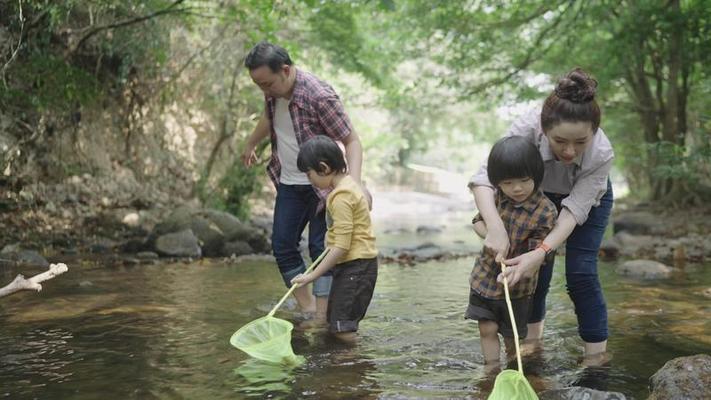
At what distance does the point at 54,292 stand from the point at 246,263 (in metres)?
2.56

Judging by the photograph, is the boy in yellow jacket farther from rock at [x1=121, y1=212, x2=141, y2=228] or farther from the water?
Answer: rock at [x1=121, y1=212, x2=141, y2=228]

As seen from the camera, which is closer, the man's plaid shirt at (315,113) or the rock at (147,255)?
the man's plaid shirt at (315,113)

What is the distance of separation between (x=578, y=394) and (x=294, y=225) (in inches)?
78.9

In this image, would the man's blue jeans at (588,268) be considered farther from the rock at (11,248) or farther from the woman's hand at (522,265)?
the rock at (11,248)

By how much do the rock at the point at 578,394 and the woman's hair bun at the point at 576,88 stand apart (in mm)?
1053

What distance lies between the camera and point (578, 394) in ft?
7.65

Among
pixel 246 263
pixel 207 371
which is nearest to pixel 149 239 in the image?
pixel 246 263

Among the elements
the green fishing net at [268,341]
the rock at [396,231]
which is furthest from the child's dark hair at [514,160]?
the rock at [396,231]

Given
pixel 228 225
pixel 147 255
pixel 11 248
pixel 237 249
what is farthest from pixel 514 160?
pixel 228 225

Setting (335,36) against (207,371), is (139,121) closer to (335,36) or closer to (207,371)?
(335,36)

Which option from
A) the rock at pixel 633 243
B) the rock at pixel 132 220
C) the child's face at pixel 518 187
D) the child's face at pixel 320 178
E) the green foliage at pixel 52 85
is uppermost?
the green foliage at pixel 52 85

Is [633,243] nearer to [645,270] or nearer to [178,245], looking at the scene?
[645,270]

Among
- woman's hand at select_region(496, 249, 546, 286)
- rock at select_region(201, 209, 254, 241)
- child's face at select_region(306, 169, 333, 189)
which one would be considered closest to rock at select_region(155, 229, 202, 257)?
rock at select_region(201, 209, 254, 241)

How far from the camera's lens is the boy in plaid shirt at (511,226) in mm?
2641
